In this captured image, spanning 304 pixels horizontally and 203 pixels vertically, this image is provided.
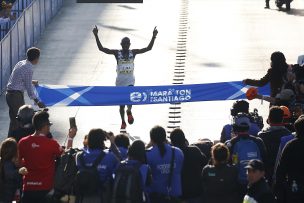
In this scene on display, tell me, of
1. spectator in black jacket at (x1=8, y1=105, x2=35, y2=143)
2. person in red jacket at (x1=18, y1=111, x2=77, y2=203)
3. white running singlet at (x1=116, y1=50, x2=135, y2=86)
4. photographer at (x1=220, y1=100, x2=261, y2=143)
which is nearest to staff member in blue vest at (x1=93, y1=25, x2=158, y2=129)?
white running singlet at (x1=116, y1=50, x2=135, y2=86)

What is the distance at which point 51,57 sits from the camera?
29984 millimetres

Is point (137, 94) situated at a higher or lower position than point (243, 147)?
higher

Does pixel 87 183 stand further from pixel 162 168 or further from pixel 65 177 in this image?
pixel 162 168

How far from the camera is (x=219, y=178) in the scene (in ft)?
A: 48.0

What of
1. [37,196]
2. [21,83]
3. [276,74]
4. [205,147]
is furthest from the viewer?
[21,83]

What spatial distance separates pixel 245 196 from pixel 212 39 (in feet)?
60.1

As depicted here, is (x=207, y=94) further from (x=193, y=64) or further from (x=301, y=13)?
(x=301, y=13)

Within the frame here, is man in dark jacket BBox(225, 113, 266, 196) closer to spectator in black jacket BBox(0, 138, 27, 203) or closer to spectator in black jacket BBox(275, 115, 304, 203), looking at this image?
spectator in black jacket BBox(275, 115, 304, 203)

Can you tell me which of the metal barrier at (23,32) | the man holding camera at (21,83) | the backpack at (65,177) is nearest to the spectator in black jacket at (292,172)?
the backpack at (65,177)

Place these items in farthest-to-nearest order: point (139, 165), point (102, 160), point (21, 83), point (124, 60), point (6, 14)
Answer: point (6, 14) < point (124, 60) < point (21, 83) < point (102, 160) < point (139, 165)

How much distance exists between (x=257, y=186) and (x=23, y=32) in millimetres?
16384

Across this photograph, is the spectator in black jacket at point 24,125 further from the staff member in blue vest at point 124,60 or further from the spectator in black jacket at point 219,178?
the staff member in blue vest at point 124,60

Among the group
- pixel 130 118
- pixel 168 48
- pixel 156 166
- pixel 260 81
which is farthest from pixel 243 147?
pixel 168 48

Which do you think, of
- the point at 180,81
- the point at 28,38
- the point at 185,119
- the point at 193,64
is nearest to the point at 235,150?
the point at 185,119
